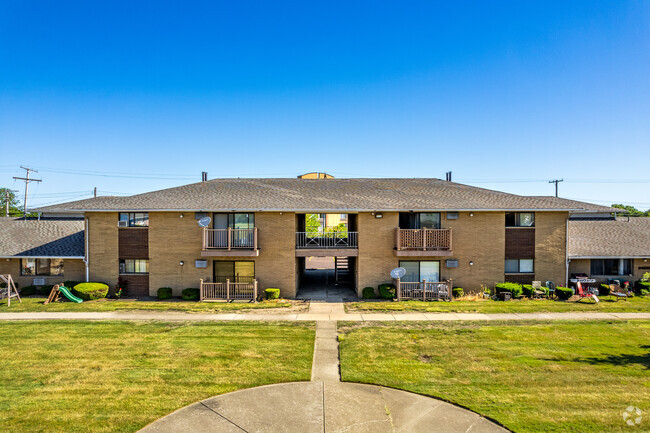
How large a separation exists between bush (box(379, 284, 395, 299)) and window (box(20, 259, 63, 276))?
62.4 ft

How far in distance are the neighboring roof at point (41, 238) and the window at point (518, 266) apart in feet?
81.8

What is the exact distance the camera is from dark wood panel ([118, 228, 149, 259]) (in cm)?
1945

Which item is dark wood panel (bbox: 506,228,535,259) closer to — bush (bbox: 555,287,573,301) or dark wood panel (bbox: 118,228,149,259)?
bush (bbox: 555,287,573,301)

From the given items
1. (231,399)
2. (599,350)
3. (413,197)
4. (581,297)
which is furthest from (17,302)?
(581,297)

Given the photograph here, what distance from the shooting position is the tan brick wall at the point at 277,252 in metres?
19.2

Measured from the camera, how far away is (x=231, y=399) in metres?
8.15

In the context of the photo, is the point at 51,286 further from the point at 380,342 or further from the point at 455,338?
the point at 455,338

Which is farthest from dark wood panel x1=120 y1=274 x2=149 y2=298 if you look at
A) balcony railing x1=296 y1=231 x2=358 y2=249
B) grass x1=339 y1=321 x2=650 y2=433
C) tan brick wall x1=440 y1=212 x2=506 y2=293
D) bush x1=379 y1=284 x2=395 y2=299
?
tan brick wall x1=440 y1=212 x2=506 y2=293

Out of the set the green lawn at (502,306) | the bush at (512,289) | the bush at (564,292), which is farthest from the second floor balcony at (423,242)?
the bush at (564,292)

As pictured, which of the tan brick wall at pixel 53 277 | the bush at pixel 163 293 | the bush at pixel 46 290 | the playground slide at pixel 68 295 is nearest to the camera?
the playground slide at pixel 68 295

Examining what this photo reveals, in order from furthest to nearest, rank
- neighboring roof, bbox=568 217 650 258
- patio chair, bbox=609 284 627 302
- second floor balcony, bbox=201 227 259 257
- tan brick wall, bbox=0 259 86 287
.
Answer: tan brick wall, bbox=0 259 86 287 → neighboring roof, bbox=568 217 650 258 → patio chair, bbox=609 284 627 302 → second floor balcony, bbox=201 227 259 257

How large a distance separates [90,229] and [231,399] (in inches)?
648

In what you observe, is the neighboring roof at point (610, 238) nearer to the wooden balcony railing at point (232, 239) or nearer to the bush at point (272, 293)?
the bush at point (272, 293)

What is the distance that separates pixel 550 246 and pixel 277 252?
15.7 m
